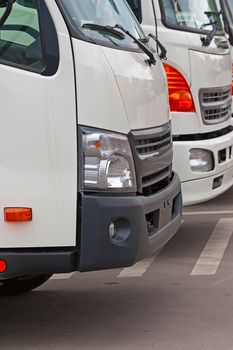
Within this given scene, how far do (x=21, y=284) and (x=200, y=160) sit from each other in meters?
2.11

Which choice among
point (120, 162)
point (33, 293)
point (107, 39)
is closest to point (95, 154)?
point (120, 162)

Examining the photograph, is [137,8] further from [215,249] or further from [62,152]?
[62,152]

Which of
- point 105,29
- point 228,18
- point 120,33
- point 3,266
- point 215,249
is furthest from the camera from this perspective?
point 228,18

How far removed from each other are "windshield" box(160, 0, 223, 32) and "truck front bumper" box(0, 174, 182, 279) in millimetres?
3379

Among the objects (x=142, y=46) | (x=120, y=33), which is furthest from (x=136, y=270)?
(x=120, y=33)

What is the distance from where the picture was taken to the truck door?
15.9 feet

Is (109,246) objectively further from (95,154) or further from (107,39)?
(107,39)

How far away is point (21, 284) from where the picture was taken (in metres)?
6.73

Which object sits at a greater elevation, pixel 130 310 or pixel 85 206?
pixel 85 206

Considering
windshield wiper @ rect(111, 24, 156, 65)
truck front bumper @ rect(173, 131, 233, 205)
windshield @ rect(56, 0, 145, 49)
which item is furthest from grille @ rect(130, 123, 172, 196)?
truck front bumper @ rect(173, 131, 233, 205)

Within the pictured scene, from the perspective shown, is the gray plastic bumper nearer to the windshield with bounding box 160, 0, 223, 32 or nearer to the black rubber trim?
the black rubber trim

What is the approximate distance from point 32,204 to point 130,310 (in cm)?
162

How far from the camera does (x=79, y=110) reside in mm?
4930

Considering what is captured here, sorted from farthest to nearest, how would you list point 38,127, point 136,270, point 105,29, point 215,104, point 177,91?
point 215,104 < point 177,91 < point 136,270 < point 105,29 < point 38,127
